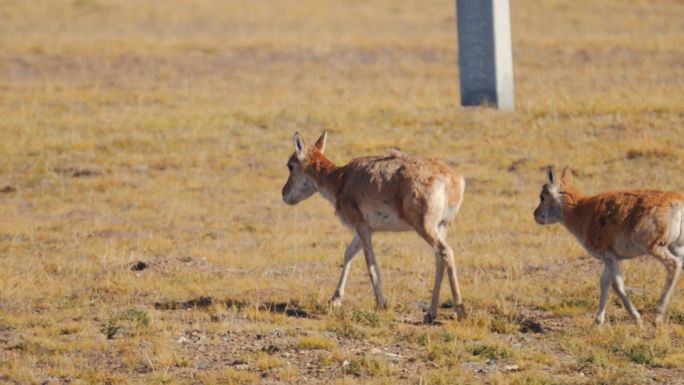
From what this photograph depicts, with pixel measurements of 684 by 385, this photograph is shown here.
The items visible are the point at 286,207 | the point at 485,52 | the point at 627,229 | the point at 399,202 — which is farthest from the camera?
the point at 485,52

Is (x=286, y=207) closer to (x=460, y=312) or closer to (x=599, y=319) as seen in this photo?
(x=460, y=312)

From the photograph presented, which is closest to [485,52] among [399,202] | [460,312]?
[399,202]

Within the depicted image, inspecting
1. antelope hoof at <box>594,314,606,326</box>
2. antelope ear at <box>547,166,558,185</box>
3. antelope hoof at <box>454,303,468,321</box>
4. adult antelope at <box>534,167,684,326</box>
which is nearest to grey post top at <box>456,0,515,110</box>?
antelope ear at <box>547,166,558,185</box>

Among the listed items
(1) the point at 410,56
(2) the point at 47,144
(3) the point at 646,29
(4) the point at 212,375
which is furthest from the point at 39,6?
(4) the point at 212,375

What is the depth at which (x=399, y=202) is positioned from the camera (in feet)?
40.7

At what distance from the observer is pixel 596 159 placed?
73.8 feet

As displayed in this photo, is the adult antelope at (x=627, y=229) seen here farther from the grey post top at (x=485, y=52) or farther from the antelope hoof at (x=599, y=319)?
Answer: the grey post top at (x=485, y=52)

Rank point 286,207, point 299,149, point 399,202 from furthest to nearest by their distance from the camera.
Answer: point 286,207
point 299,149
point 399,202

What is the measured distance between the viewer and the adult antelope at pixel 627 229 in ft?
37.7

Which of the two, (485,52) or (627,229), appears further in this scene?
(485,52)

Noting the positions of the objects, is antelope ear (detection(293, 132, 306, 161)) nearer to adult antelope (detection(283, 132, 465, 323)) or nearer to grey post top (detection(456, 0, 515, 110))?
adult antelope (detection(283, 132, 465, 323))

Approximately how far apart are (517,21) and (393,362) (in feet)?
137

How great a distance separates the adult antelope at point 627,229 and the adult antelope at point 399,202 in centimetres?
119

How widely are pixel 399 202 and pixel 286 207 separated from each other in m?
8.09
